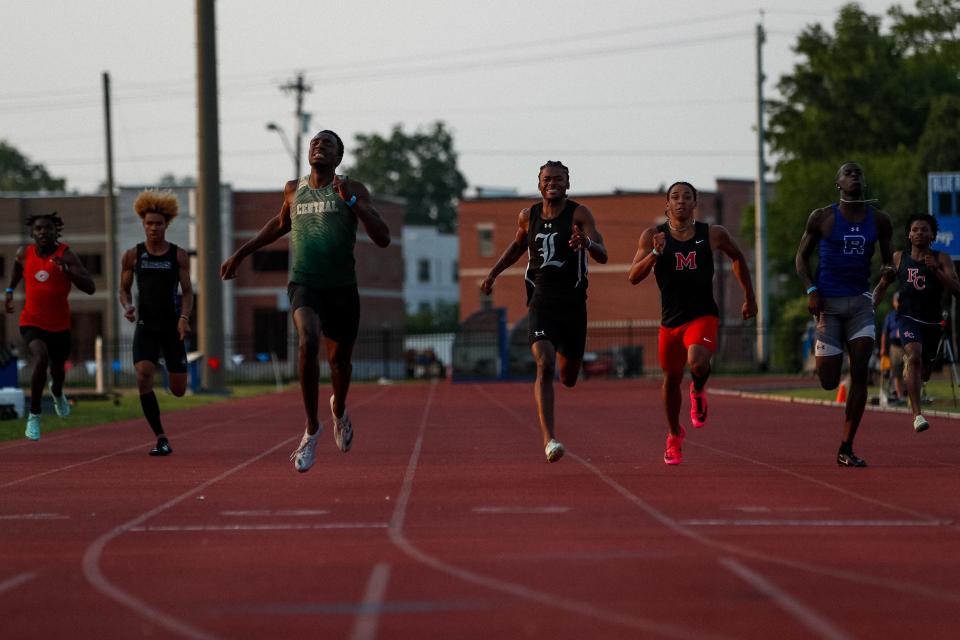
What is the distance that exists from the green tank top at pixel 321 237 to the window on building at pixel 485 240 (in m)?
70.7

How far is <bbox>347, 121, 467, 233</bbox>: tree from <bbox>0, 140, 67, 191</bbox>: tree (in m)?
25.7

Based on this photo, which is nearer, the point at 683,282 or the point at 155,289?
the point at 683,282

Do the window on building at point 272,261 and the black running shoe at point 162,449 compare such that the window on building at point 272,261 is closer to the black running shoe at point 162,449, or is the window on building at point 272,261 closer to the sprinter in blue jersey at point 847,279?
the black running shoe at point 162,449

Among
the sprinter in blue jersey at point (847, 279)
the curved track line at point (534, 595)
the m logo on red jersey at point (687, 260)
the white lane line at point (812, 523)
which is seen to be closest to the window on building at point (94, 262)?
the m logo on red jersey at point (687, 260)

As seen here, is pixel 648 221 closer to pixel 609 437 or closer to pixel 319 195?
pixel 609 437

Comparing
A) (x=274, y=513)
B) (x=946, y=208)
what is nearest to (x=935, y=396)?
(x=946, y=208)

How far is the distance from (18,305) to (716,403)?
179 feet

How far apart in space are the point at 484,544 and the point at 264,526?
1.44 metres

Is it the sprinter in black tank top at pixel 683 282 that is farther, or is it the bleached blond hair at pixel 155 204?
the bleached blond hair at pixel 155 204

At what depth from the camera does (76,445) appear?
1642 centimetres

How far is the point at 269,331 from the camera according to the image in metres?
75.6

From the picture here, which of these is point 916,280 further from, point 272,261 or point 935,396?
point 272,261

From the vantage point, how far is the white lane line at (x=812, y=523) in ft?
27.0

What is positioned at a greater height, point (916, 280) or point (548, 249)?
point (548, 249)
